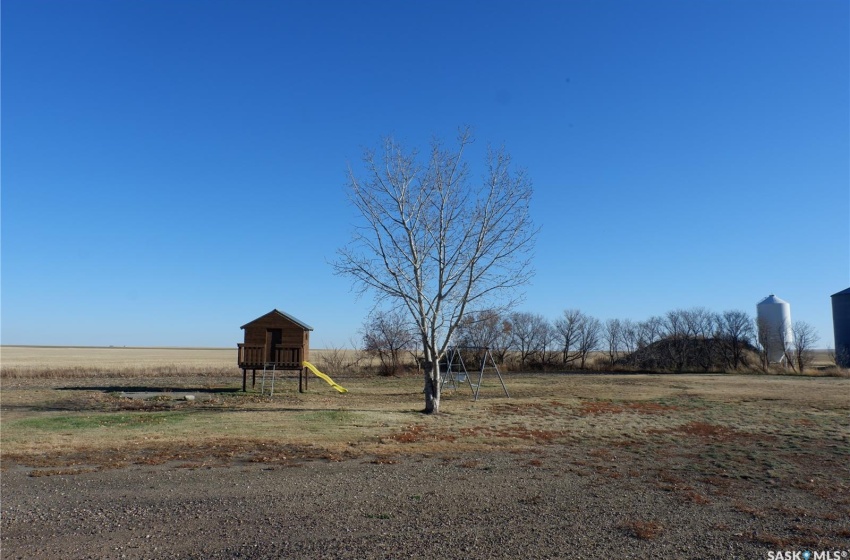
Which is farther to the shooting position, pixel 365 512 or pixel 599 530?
pixel 365 512

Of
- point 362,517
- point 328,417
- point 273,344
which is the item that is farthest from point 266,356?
point 362,517

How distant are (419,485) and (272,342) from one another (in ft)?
81.3

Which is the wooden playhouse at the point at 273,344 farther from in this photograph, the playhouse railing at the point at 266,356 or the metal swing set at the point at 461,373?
the metal swing set at the point at 461,373

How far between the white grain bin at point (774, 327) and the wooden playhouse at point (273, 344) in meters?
50.1

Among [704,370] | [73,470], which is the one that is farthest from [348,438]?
[704,370]

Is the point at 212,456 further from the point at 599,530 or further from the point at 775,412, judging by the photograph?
the point at 775,412

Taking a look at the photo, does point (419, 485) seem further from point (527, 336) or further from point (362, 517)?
point (527, 336)

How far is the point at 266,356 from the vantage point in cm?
3209

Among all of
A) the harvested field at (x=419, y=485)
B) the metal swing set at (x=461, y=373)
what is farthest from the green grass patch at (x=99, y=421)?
the metal swing set at (x=461, y=373)

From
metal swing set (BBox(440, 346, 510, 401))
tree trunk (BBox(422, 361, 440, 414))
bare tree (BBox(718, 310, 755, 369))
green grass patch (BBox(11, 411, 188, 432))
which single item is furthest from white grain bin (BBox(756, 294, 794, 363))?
green grass patch (BBox(11, 411, 188, 432))

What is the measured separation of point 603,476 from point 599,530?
3.44 metres

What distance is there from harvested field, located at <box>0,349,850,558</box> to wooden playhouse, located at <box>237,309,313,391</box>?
1155cm

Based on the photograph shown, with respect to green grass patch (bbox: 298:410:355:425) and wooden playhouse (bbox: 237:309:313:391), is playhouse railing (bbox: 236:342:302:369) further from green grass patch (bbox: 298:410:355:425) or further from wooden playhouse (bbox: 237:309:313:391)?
green grass patch (bbox: 298:410:355:425)

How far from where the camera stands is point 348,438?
584 inches
